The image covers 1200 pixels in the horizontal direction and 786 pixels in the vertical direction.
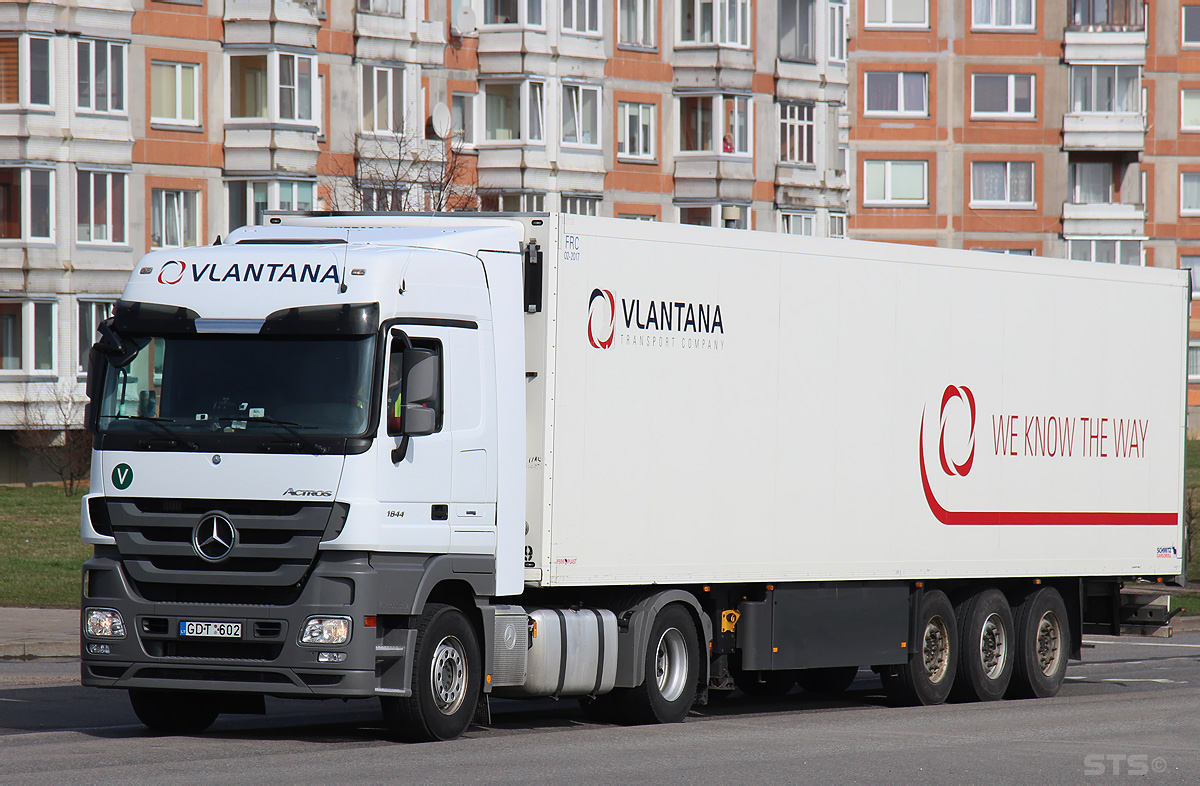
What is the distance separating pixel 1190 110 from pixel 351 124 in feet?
121

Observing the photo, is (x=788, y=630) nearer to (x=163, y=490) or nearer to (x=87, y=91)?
(x=163, y=490)

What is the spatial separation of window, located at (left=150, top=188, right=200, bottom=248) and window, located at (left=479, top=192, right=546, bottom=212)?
25.6 feet

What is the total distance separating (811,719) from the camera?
15.5 m

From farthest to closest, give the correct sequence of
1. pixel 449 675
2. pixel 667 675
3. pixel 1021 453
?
1. pixel 1021 453
2. pixel 667 675
3. pixel 449 675

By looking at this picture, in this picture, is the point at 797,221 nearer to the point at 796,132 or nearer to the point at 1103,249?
the point at 796,132

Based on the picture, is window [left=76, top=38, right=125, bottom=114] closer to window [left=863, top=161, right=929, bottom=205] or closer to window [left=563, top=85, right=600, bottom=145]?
window [left=563, top=85, right=600, bottom=145]

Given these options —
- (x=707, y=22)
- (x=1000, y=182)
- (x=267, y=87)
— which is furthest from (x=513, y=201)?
(x=1000, y=182)

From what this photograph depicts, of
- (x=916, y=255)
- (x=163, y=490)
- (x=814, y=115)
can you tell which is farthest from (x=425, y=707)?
(x=814, y=115)

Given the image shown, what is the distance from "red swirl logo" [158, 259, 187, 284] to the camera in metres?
13.2

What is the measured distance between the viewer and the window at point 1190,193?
248ft

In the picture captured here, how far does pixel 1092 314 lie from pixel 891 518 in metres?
3.33

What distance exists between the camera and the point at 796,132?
61.3 meters

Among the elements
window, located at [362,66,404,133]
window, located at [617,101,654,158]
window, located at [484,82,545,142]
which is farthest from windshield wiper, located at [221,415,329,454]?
window, located at [617,101,654,158]

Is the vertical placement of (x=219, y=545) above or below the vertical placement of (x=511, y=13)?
below
